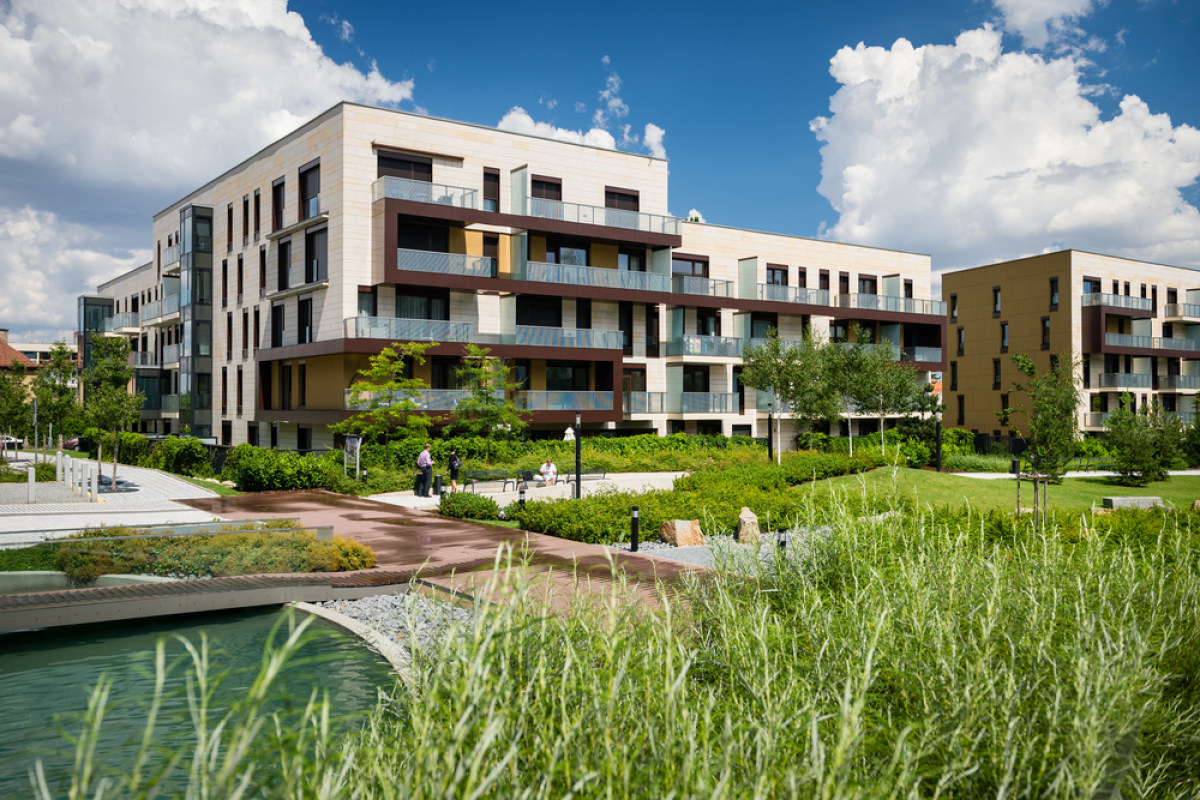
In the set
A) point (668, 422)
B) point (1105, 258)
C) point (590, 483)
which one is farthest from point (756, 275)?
point (1105, 258)

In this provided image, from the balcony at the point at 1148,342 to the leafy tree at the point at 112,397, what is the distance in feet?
177

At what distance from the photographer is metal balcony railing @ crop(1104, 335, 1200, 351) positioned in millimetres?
50750

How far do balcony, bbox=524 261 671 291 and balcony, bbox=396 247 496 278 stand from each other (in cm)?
227

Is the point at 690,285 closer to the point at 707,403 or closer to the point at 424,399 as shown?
the point at 707,403

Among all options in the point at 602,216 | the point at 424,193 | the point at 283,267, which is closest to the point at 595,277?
the point at 602,216

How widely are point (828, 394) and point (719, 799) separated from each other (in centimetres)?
3401

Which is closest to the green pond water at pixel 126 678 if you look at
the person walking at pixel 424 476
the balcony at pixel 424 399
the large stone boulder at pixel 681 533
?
the large stone boulder at pixel 681 533

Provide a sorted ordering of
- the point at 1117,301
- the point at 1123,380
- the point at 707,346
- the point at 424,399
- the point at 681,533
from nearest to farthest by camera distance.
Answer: the point at 681,533, the point at 424,399, the point at 707,346, the point at 1123,380, the point at 1117,301

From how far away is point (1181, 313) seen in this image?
55.7 m

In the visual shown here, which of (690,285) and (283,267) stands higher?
(283,267)

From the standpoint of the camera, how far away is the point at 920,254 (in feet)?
167

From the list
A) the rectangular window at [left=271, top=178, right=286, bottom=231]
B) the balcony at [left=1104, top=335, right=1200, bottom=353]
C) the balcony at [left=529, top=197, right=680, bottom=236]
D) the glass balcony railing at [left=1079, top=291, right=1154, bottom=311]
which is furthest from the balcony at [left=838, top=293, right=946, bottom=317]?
the rectangular window at [left=271, top=178, right=286, bottom=231]

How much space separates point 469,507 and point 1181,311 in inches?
2302

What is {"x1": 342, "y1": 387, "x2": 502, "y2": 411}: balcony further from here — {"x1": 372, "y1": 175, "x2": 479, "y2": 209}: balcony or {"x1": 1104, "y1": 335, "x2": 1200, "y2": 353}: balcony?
{"x1": 1104, "y1": 335, "x2": 1200, "y2": 353}: balcony
